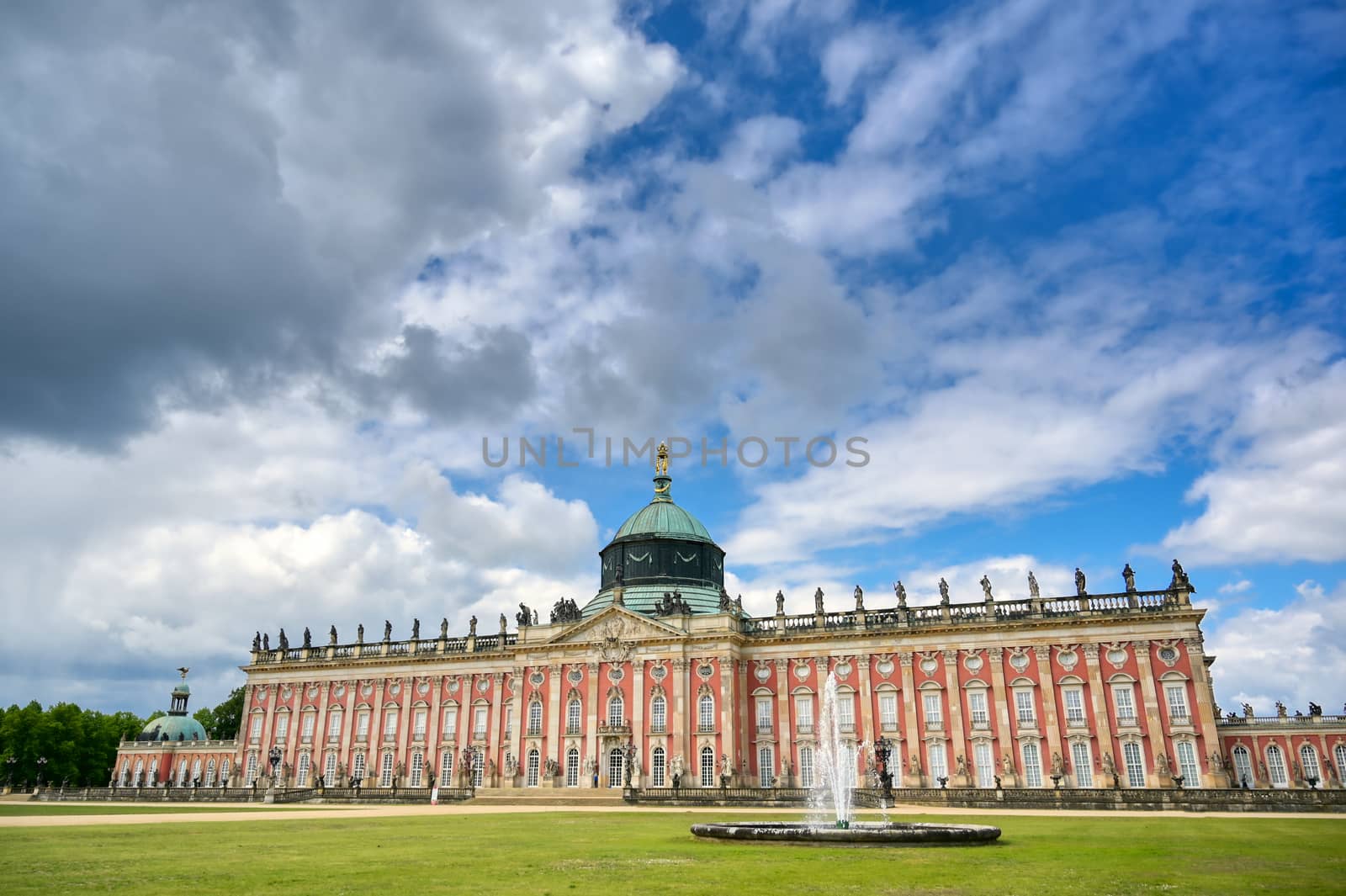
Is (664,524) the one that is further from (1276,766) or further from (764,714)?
(1276,766)

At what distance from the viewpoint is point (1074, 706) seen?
190 ft

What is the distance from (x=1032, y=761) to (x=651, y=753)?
25.2 metres

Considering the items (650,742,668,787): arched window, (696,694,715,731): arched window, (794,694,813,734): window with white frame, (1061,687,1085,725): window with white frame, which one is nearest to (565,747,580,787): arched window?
(650,742,668,787): arched window

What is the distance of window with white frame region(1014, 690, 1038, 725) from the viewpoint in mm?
58438

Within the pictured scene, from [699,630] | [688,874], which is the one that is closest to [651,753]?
[699,630]

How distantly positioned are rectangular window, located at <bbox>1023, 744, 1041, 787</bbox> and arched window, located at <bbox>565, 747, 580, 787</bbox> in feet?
98.5

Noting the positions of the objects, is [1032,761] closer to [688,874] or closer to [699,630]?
[699,630]

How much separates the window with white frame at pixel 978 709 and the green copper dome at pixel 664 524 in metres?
26.4

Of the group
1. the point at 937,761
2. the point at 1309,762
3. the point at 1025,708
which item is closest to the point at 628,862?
the point at 937,761

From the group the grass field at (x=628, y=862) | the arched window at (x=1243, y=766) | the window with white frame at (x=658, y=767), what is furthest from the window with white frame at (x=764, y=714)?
the grass field at (x=628, y=862)

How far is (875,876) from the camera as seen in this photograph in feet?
51.2

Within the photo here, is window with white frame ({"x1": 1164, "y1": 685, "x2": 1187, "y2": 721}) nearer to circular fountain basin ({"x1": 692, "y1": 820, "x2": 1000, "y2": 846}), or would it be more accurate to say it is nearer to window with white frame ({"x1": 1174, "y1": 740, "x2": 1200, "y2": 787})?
window with white frame ({"x1": 1174, "y1": 740, "x2": 1200, "y2": 787})

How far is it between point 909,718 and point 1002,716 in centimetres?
582

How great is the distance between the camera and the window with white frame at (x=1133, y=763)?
181 ft
